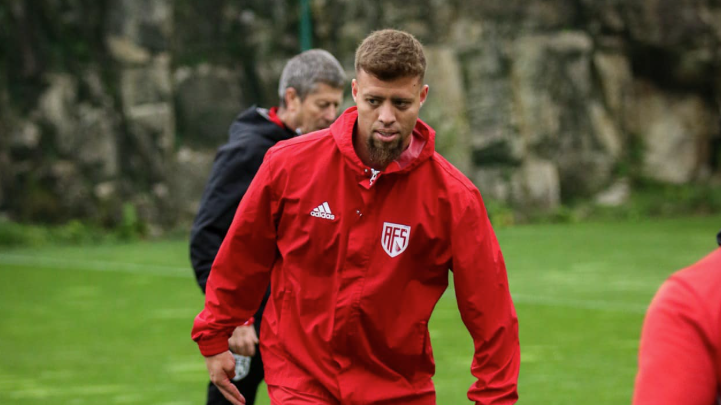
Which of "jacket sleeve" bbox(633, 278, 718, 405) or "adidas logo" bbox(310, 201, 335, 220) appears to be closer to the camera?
"jacket sleeve" bbox(633, 278, 718, 405)

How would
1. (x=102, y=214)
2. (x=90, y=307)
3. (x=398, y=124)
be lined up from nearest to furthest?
(x=398, y=124), (x=90, y=307), (x=102, y=214)

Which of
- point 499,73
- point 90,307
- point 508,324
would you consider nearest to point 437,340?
point 90,307

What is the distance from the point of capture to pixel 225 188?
186 inches

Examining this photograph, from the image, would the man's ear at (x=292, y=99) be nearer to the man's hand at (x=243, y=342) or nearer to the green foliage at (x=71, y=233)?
the man's hand at (x=243, y=342)

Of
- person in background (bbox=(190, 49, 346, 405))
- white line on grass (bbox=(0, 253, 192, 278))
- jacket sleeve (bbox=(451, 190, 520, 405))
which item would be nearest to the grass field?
A: white line on grass (bbox=(0, 253, 192, 278))

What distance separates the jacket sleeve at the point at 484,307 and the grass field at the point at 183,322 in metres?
4.02

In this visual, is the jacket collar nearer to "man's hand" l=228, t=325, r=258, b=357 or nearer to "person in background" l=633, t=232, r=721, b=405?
"man's hand" l=228, t=325, r=258, b=357

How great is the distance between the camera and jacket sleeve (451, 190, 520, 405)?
10.7ft

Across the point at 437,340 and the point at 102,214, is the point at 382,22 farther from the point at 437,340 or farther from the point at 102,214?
the point at 437,340

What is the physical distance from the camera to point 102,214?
21.6 meters

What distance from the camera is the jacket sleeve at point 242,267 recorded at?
347 cm

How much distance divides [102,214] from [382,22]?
718 cm

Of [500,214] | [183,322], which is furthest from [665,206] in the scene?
[183,322]

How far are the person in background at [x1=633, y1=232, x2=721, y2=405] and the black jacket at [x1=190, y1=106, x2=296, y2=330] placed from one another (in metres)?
3.14
